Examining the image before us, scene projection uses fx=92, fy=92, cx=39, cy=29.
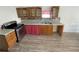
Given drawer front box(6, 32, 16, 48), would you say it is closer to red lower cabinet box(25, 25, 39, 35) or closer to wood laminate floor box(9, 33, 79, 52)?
wood laminate floor box(9, 33, 79, 52)

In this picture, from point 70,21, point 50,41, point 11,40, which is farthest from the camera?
point 11,40

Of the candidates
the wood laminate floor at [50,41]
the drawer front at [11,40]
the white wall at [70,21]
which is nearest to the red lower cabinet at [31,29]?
the wood laminate floor at [50,41]

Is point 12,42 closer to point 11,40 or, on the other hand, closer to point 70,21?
point 11,40

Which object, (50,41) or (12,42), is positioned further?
(12,42)

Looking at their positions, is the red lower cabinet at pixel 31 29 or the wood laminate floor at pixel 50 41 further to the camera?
the wood laminate floor at pixel 50 41

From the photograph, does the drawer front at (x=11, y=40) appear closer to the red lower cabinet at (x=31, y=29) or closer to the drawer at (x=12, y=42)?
the drawer at (x=12, y=42)

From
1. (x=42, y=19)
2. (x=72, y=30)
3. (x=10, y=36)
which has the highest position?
(x=42, y=19)

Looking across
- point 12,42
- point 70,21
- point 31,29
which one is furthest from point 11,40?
point 70,21

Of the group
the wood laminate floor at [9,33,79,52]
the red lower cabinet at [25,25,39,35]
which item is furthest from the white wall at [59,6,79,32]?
the red lower cabinet at [25,25,39,35]

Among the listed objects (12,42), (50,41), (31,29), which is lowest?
(12,42)
